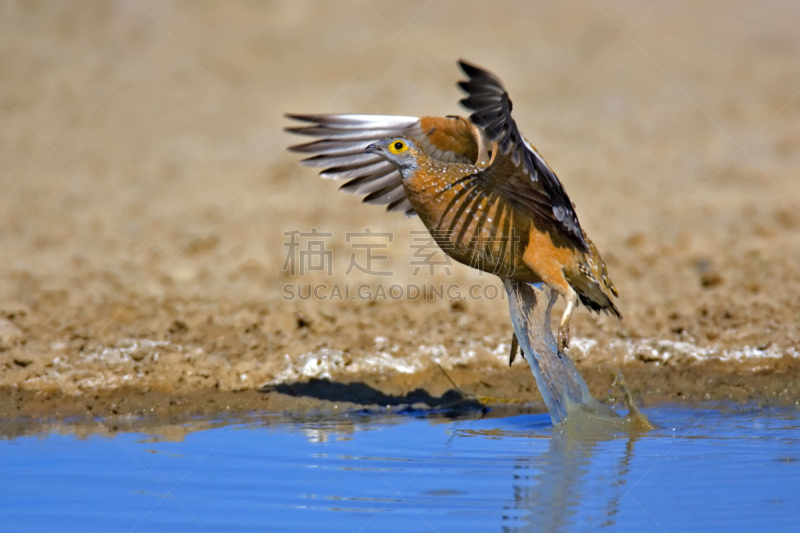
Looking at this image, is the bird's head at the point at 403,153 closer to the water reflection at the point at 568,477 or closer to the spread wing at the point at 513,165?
the spread wing at the point at 513,165

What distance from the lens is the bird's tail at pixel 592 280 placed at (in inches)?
302

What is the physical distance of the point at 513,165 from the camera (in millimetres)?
6941

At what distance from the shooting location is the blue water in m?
4.88

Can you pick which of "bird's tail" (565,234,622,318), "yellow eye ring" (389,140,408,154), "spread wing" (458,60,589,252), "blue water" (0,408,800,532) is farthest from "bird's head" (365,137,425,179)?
"blue water" (0,408,800,532)

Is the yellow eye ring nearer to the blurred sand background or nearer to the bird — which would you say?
the bird

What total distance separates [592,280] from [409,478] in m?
2.80

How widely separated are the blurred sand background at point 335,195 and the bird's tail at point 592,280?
3.29 feet

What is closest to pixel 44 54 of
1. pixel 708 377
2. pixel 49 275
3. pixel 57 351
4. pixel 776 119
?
pixel 49 275

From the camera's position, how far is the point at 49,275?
10.4m

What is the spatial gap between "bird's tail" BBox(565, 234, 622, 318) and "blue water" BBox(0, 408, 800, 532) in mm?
1101

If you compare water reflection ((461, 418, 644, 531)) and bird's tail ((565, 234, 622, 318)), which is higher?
bird's tail ((565, 234, 622, 318))

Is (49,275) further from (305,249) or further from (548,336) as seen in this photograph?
(548,336)

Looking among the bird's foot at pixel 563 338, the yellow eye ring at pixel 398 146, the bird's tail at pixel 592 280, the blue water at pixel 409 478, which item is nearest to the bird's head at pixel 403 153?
the yellow eye ring at pixel 398 146

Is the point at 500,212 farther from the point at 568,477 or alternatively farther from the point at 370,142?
the point at 568,477
